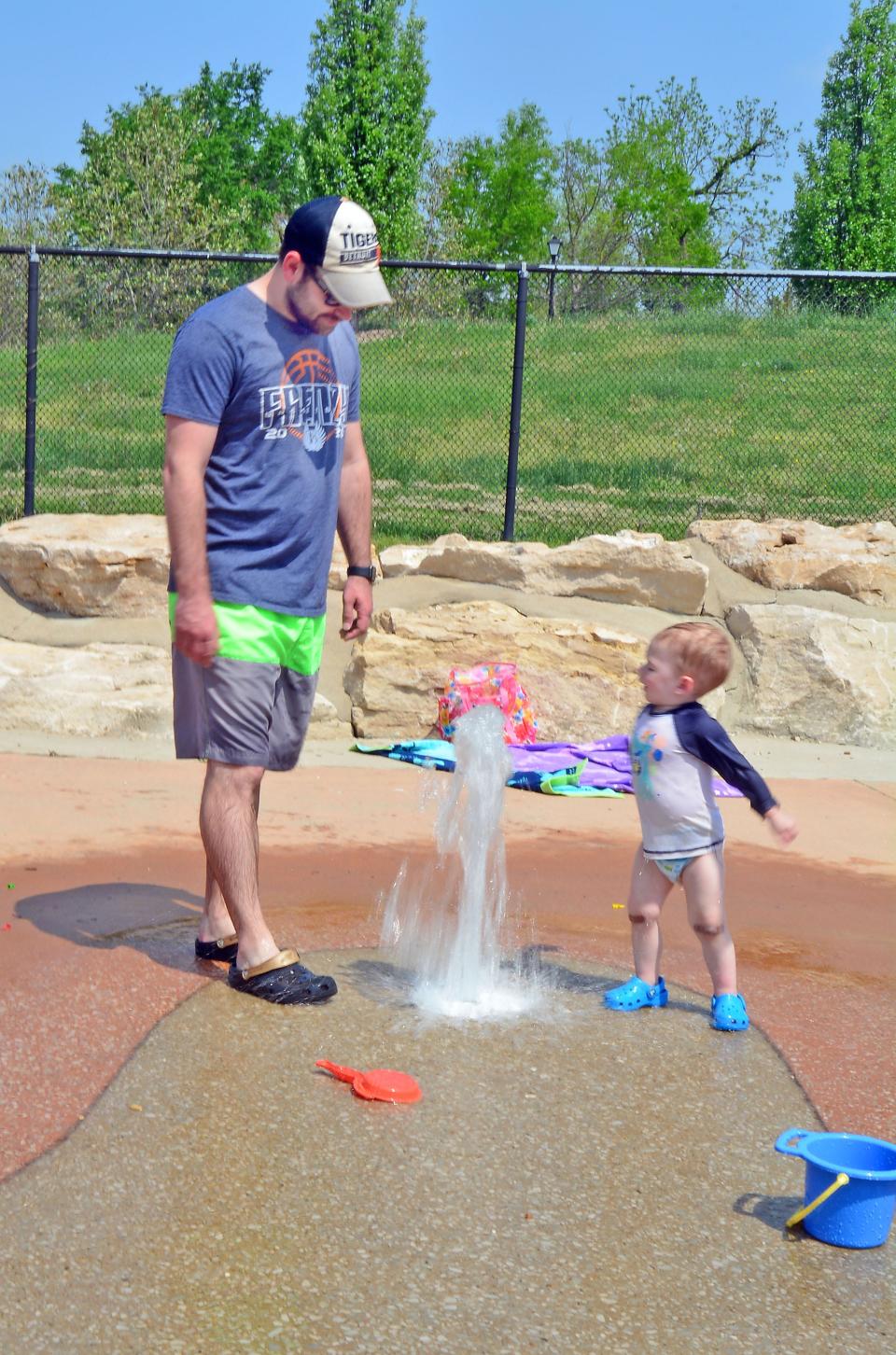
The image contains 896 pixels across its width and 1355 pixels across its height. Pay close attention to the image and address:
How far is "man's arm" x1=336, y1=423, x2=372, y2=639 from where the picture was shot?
3.79m

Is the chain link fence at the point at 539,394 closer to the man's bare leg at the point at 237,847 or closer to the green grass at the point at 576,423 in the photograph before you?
the green grass at the point at 576,423

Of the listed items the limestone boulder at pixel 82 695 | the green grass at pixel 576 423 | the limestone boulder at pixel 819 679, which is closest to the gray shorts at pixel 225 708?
the limestone boulder at pixel 82 695

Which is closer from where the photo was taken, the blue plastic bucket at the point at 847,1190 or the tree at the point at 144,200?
the blue plastic bucket at the point at 847,1190

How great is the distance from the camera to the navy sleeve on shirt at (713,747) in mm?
3295

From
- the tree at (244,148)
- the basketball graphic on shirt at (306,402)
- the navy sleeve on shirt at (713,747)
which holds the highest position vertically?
the tree at (244,148)

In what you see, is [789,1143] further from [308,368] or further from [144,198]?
[144,198]

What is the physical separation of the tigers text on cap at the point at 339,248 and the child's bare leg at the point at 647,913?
4.96 ft

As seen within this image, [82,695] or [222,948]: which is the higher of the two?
[82,695]

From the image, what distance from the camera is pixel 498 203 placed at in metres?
35.6

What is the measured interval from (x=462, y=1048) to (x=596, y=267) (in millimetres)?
5536

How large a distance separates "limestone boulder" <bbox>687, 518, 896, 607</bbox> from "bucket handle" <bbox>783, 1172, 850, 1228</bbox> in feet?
16.6

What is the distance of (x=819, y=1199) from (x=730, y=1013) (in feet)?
3.35

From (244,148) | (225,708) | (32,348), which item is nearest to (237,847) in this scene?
(225,708)

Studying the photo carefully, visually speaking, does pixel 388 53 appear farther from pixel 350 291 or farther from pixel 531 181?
pixel 350 291
